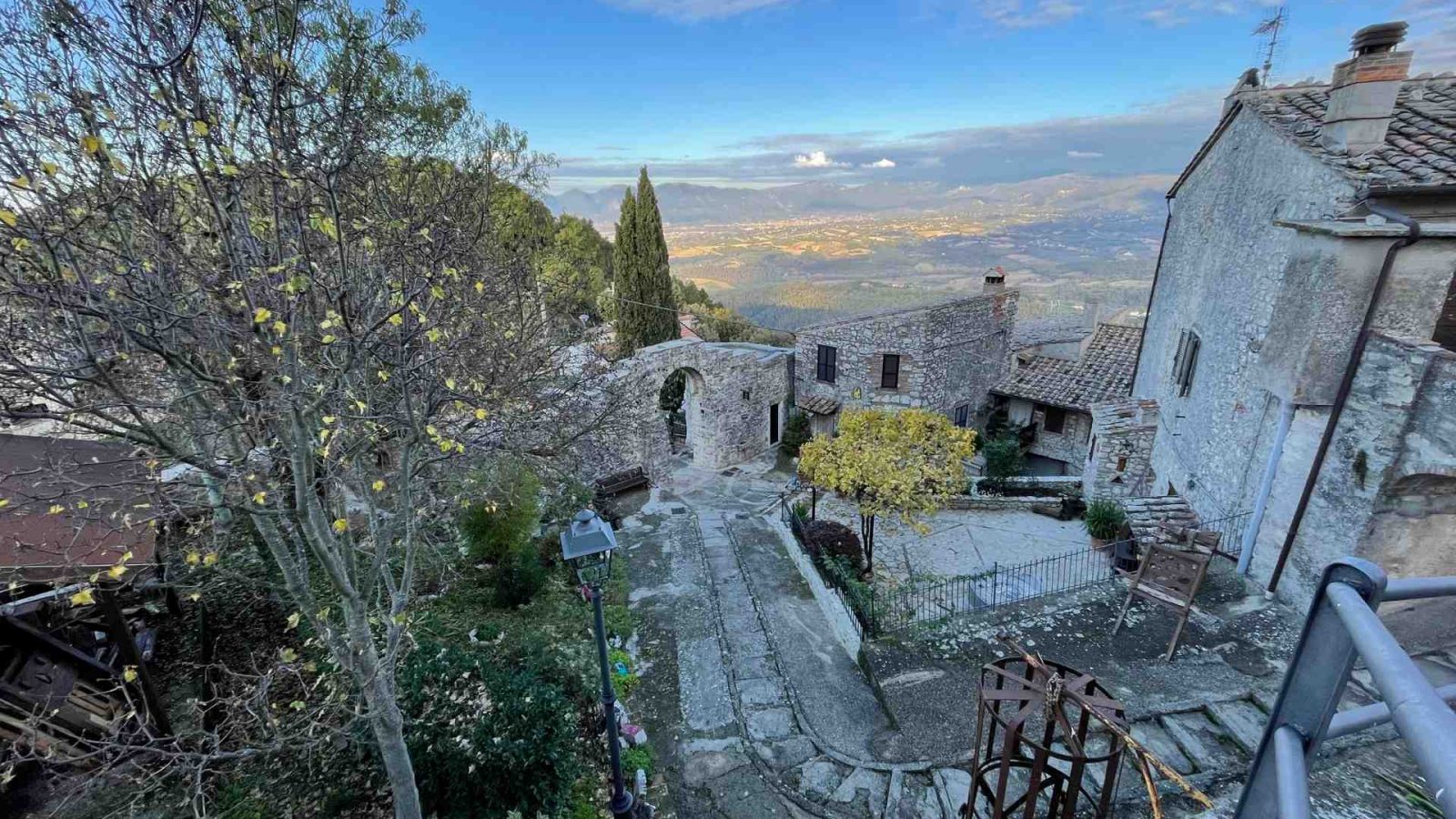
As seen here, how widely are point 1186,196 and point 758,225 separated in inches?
2802

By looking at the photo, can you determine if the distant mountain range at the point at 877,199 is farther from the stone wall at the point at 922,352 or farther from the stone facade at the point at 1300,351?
the stone facade at the point at 1300,351

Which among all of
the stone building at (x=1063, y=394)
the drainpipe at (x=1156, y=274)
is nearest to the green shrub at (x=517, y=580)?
the drainpipe at (x=1156, y=274)

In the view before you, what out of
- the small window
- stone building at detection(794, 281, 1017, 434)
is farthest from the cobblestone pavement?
the small window

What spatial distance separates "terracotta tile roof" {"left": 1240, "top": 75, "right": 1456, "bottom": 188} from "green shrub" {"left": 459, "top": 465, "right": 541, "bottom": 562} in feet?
43.6

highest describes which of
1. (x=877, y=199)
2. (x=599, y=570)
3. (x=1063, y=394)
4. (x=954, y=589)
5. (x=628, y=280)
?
(x=877, y=199)

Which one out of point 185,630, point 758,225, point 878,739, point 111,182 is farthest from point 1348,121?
point 758,225

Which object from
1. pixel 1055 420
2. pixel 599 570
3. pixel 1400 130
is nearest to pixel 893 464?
pixel 599 570

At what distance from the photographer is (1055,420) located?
20.4 metres

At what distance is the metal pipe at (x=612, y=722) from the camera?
243 inches

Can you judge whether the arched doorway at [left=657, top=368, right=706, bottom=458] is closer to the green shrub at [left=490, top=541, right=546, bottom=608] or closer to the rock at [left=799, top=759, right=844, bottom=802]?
the green shrub at [left=490, top=541, right=546, bottom=608]

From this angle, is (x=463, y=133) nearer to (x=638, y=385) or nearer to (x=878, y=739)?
(x=638, y=385)

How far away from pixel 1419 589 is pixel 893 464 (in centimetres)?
1050

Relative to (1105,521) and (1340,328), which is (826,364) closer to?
(1105,521)

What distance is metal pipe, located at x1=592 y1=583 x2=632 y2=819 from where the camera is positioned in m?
→ 6.18
